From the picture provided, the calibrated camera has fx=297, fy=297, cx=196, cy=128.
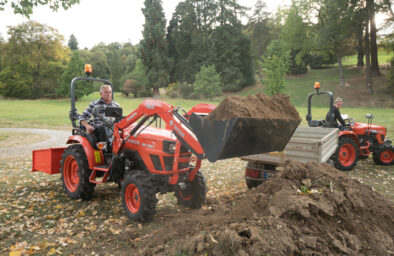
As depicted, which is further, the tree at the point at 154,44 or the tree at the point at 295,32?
the tree at the point at 154,44

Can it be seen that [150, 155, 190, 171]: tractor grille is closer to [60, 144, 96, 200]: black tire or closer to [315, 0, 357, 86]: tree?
[60, 144, 96, 200]: black tire

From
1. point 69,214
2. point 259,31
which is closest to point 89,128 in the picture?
point 69,214

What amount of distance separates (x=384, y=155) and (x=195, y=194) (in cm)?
662

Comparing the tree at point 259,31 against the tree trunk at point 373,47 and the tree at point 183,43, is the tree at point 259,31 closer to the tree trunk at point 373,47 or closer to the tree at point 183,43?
the tree at point 183,43

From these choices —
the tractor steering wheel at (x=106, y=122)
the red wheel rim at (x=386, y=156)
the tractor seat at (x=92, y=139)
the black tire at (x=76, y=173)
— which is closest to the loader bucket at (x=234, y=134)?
the tractor steering wheel at (x=106, y=122)

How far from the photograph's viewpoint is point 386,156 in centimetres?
870

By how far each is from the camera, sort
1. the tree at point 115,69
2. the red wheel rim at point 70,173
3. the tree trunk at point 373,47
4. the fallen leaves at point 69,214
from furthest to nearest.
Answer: the tree at point 115,69 → the tree trunk at point 373,47 → the red wheel rim at point 70,173 → the fallen leaves at point 69,214

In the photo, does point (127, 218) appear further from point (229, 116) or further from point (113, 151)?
point (229, 116)

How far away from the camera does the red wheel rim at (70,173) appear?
5863 millimetres

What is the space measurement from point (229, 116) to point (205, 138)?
0.42m

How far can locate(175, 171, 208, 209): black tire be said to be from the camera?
5.03m

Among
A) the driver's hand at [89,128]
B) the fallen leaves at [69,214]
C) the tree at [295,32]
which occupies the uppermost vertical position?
the tree at [295,32]

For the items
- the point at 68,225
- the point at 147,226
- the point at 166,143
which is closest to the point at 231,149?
the point at 166,143

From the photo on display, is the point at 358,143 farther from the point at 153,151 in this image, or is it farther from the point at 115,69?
the point at 115,69
